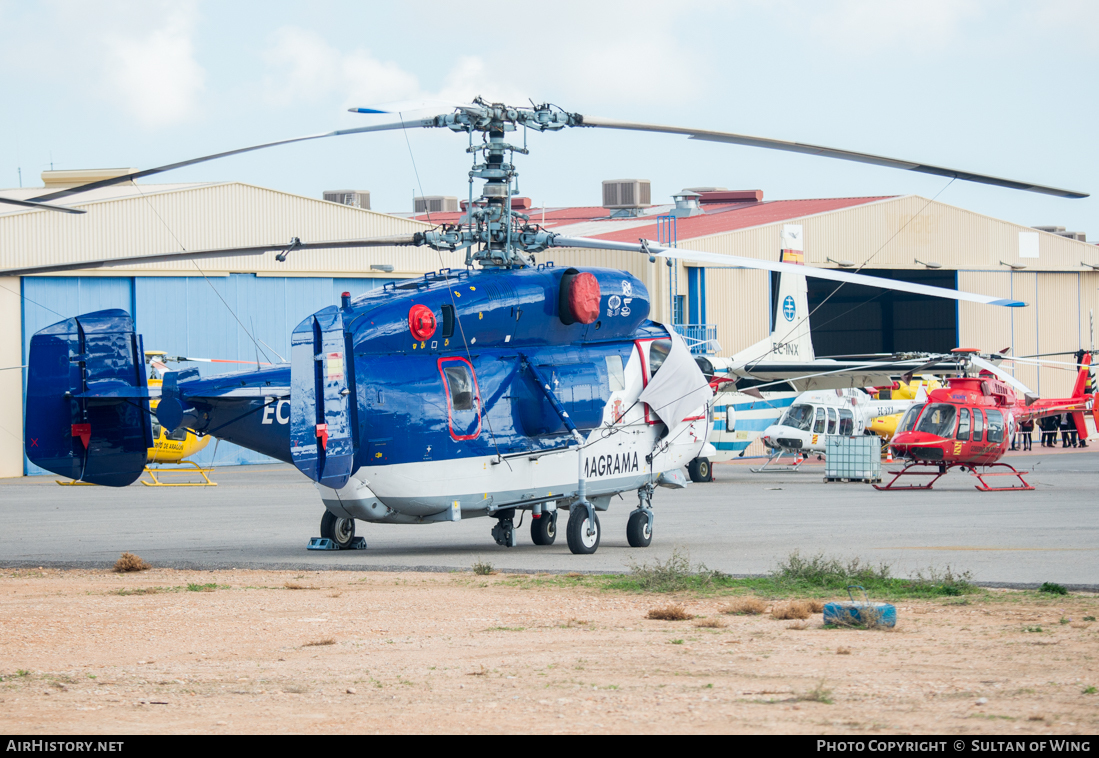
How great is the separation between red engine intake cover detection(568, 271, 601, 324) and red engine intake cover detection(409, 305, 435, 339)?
1955 mm

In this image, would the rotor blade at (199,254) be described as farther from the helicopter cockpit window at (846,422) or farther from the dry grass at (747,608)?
the helicopter cockpit window at (846,422)

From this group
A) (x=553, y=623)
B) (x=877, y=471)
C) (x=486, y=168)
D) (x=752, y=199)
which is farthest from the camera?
(x=752, y=199)

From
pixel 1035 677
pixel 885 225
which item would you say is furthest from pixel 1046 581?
pixel 885 225

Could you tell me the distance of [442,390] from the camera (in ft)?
47.1

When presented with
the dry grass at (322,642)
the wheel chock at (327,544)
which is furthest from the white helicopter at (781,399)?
the dry grass at (322,642)

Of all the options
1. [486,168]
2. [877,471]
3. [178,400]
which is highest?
[486,168]

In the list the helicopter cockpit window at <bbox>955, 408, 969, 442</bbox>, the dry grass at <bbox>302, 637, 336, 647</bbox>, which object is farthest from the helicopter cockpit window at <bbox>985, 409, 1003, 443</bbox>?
the dry grass at <bbox>302, 637, 336, 647</bbox>

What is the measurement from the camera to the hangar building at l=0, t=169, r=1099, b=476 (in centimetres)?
3825

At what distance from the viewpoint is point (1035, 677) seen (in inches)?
282

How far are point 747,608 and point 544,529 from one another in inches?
257

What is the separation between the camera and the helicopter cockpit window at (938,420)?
89.5 ft
